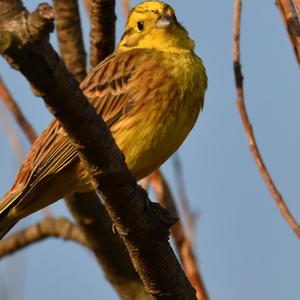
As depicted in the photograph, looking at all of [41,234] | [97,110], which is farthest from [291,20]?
[41,234]

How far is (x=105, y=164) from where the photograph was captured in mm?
2645

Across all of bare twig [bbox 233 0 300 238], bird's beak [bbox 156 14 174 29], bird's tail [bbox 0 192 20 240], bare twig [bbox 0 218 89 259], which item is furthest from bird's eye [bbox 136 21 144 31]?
bare twig [bbox 233 0 300 238]

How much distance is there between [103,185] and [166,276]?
63 cm

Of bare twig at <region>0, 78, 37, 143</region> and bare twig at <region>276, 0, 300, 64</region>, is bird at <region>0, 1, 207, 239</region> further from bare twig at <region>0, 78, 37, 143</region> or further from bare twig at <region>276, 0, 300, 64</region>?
bare twig at <region>276, 0, 300, 64</region>

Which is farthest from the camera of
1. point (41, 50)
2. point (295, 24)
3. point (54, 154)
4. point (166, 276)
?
point (54, 154)

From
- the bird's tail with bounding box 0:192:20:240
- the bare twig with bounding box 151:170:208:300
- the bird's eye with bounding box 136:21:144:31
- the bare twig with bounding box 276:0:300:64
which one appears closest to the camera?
the bare twig with bounding box 276:0:300:64

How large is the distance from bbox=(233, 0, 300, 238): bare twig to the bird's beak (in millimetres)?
1305

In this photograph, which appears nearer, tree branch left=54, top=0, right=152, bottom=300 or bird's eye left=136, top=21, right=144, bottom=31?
tree branch left=54, top=0, right=152, bottom=300

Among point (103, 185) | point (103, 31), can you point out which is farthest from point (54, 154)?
point (103, 185)

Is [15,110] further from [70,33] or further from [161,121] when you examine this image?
[161,121]

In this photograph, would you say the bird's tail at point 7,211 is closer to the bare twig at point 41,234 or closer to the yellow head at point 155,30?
the bare twig at point 41,234

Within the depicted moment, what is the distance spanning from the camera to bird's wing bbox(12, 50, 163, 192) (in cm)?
395

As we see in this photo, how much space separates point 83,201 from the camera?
4406 mm

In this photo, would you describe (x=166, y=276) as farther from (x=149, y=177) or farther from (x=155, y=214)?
(x=149, y=177)
